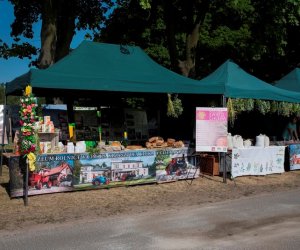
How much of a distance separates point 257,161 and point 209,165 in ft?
4.47

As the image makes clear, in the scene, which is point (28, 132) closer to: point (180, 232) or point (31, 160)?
point (31, 160)

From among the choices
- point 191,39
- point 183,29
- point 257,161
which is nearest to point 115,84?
point 257,161

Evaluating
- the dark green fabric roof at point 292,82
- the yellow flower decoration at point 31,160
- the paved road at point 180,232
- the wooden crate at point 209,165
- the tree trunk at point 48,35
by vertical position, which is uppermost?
the tree trunk at point 48,35

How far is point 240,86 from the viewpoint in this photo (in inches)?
472

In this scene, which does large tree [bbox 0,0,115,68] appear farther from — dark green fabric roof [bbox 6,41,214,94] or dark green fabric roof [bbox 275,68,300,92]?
dark green fabric roof [bbox 275,68,300,92]

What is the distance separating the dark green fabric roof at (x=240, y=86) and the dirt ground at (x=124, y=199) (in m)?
2.33

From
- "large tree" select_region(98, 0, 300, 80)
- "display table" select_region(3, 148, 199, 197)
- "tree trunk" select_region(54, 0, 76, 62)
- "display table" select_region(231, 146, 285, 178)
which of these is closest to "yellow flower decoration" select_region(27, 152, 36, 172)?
"display table" select_region(3, 148, 199, 197)

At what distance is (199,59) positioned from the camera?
27.8m

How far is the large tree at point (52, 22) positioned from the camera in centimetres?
1580

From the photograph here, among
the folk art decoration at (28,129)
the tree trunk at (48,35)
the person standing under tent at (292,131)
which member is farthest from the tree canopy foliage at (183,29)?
the folk art decoration at (28,129)

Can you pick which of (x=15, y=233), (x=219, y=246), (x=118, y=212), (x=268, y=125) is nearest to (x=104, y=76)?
(x=118, y=212)

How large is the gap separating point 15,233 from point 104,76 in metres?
4.50

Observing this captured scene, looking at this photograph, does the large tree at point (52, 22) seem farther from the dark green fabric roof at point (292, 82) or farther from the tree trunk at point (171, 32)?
the dark green fabric roof at point (292, 82)

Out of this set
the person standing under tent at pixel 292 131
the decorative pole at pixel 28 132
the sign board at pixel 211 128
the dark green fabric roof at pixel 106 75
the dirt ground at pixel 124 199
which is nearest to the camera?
the dirt ground at pixel 124 199
